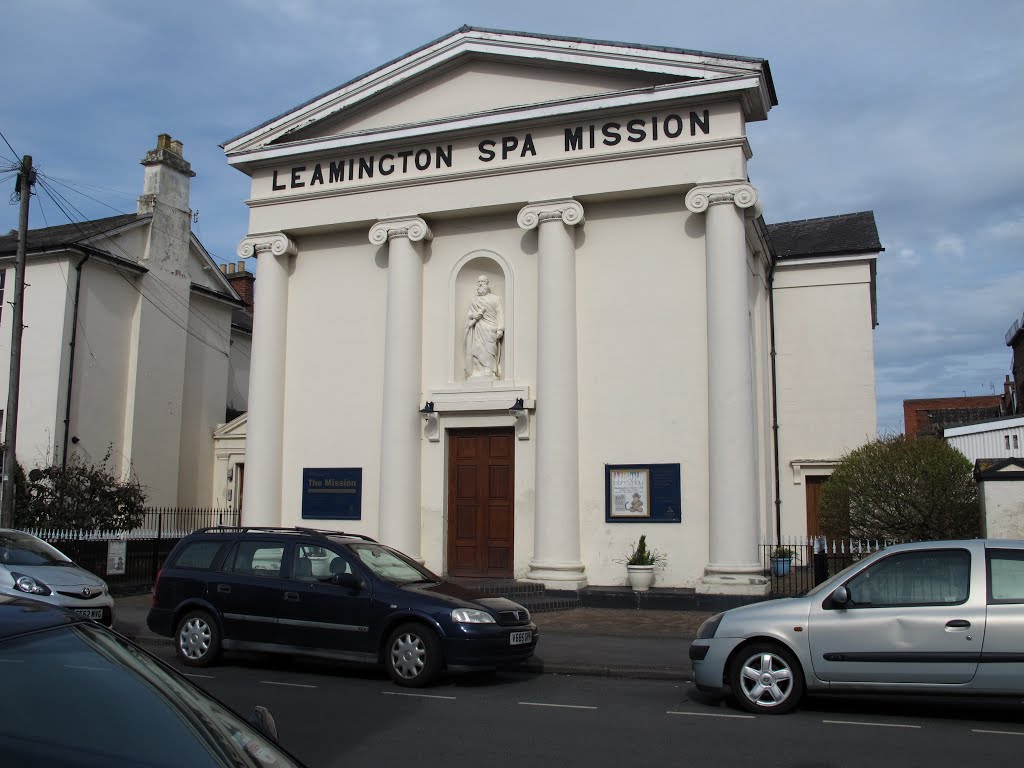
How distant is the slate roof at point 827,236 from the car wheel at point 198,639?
16762 mm

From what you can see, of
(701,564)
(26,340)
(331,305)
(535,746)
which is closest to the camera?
(535,746)

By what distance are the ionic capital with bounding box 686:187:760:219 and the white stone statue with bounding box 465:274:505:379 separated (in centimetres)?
441

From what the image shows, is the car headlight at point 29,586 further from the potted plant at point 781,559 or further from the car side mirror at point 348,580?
the potted plant at point 781,559

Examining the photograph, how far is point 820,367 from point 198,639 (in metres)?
16.5

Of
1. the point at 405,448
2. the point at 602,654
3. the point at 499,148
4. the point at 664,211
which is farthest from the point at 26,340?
the point at 602,654

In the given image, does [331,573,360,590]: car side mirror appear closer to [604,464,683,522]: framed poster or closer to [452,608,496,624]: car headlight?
[452,608,496,624]: car headlight

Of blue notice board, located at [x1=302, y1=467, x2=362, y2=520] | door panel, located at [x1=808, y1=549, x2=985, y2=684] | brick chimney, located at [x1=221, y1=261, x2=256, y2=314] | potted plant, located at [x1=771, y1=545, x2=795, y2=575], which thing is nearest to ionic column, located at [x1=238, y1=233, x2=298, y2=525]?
blue notice board, located at [x1=302, y1=467, x2=362, y2=520]

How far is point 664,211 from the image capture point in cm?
1783

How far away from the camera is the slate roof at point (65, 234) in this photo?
79.6ft

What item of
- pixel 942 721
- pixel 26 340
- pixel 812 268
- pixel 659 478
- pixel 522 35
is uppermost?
pixel 522 35

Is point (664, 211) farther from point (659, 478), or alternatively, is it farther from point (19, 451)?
point (19, 451)

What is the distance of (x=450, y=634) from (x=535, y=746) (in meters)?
2.54

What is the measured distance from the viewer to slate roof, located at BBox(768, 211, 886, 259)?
74.5 feet

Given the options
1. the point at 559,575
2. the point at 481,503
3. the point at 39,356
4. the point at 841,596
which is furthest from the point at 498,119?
the point at 39,356
